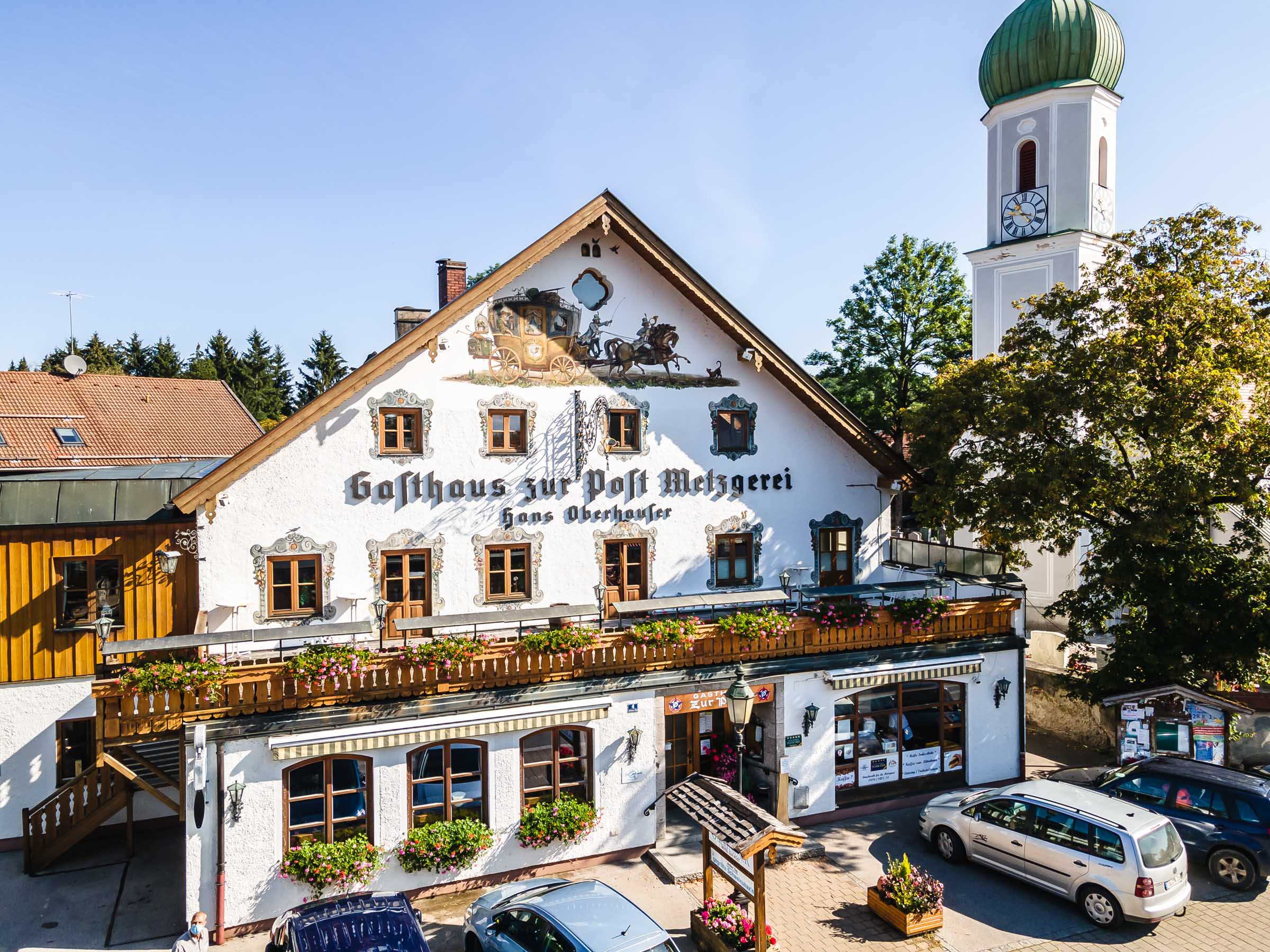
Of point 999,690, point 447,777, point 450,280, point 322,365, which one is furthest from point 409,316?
point 322,365

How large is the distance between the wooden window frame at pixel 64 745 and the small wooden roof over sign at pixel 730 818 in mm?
12068

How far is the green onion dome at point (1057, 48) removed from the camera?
31.1 meters

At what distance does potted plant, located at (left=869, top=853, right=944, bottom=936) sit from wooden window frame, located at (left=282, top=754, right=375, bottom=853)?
28.3 ft

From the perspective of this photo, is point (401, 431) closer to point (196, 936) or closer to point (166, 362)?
point (196, 936)

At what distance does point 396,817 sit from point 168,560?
6639mm

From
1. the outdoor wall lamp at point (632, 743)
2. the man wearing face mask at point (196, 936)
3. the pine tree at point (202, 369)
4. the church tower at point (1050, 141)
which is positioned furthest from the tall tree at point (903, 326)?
the pine tree at point (202, 369)

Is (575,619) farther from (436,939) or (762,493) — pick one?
(436,939)

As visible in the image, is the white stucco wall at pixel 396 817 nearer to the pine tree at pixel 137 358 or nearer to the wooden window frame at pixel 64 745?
the wooden window frame at pixel 64 745

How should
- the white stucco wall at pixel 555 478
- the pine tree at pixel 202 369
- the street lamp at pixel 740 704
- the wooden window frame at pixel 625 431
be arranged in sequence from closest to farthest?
the street lamp at pixel 740 704 → the white stucco wall at pixel 555 478 → the wooden window frame at pixel 625 431 → the pine tree at pixel 202 369

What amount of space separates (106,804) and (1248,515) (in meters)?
23.5

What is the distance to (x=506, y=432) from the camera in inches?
736

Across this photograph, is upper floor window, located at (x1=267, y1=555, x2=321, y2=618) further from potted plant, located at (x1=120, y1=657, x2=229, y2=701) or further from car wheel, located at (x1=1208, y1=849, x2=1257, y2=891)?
car wheel, located at (x1=1208, y1=849, x2=1257, y2=891)

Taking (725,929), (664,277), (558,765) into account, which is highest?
(664,277)

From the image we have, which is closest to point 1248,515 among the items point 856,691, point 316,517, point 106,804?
point 856,691
